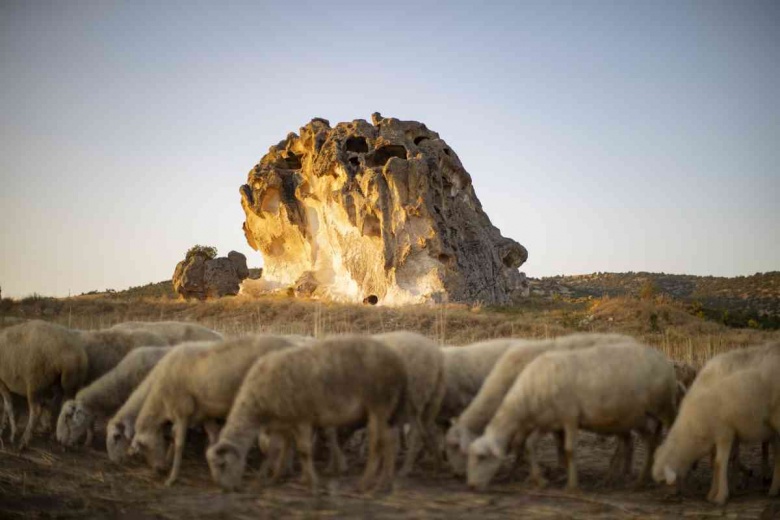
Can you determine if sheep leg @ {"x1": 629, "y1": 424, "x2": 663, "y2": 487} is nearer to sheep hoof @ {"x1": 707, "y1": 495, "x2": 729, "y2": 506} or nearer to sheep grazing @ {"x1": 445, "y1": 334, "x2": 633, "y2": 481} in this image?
sheep hoof @ {"x1": 707, "y1": 495, "x2": 729, "y2": 506}

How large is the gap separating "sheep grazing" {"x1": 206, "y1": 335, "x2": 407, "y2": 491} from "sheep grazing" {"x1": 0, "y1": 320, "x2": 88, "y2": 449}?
360cm

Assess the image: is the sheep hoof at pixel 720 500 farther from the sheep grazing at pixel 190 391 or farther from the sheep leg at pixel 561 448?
the sheep grazing at pixel 190 391

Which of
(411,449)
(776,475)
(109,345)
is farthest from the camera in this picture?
(109,345)

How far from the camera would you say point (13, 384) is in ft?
32.1

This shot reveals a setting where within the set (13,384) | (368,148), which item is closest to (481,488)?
(13,384)

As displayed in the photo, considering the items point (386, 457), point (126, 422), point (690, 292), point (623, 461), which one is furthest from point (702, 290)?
point (126, 422)

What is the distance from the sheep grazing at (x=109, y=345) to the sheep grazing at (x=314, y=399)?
3893 millimetres

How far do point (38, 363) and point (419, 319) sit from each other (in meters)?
19.2

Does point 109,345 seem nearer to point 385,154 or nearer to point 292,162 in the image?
point 385,154

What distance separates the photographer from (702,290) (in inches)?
2618

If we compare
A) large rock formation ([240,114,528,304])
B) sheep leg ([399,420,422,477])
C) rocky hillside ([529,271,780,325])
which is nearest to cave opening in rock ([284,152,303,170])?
large rock formation ([240,114,528,304])

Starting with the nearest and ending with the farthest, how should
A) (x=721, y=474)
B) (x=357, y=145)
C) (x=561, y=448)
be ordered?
(x=721, y=474) → (x=561, y=448) → (x=357, y=145)

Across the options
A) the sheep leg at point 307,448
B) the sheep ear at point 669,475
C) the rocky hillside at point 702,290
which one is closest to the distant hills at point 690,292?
the rocky hillside at point 702,290

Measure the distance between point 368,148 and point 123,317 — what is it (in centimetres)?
1785
